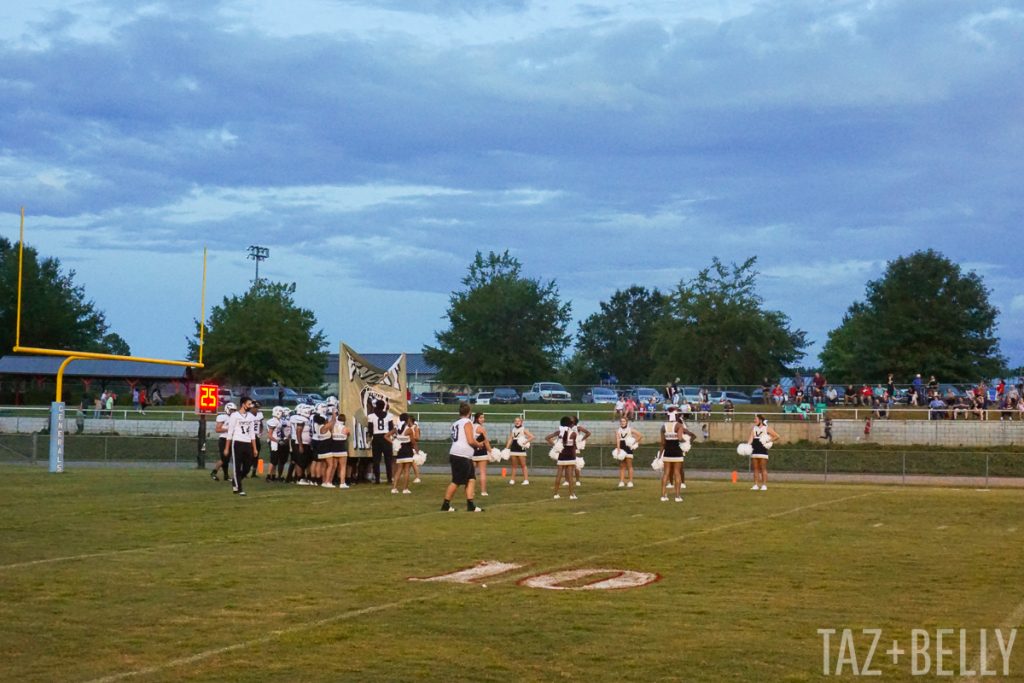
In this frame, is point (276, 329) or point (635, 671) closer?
point (635, 671)

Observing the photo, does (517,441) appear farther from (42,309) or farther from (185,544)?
(42,309)

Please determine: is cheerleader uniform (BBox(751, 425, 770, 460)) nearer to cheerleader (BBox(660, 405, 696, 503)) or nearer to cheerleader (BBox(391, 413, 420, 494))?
cheerleader (BBox(660, 405, 696, 503))

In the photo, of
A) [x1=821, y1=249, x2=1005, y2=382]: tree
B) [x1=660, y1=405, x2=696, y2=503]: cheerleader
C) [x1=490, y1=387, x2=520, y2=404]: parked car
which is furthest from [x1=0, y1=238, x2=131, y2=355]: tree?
[x1=660, y1=405, x2=696, y2=503]: cheerleader

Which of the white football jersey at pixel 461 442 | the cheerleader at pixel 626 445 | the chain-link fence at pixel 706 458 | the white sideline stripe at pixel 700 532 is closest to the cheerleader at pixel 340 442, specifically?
the white football jersey at pixel 461 442

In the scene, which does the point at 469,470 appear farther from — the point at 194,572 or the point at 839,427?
the point at 839,427

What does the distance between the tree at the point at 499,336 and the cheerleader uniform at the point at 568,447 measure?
51.0 m

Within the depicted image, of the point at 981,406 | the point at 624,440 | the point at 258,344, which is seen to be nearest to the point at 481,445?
the point at 624,440

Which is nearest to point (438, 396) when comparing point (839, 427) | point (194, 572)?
point (839, 427)

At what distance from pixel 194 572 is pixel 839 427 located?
113 feet

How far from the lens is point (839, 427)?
43.8 metres

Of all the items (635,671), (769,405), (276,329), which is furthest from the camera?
(276,329)

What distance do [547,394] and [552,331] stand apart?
2592 centimetres

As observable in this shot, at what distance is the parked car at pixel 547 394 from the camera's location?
53.8 metres

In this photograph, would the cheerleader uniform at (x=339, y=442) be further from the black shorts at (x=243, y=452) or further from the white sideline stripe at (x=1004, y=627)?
the white sideline stripe at (x=1004, y=627)
